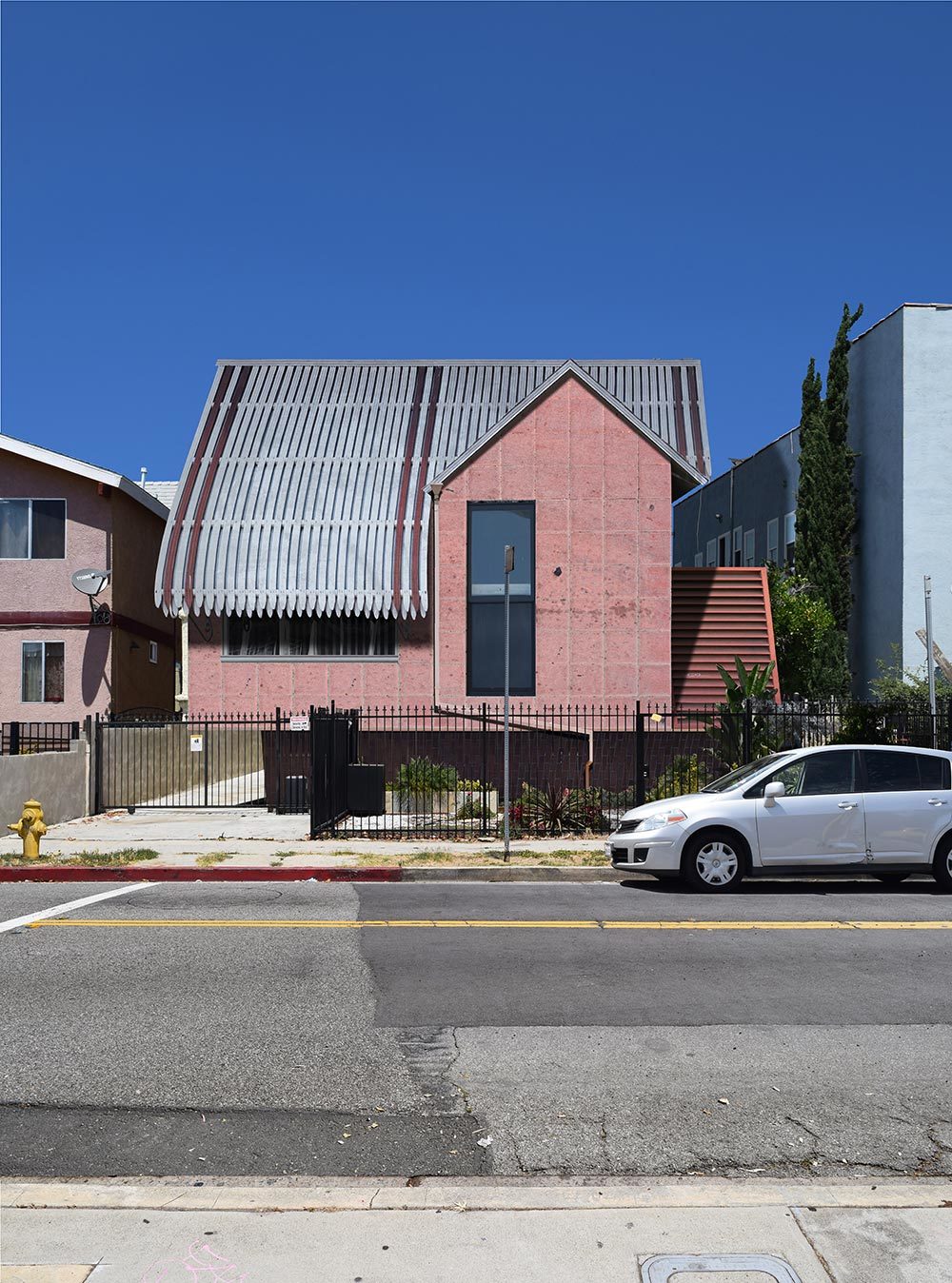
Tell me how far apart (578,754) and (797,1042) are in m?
16.2

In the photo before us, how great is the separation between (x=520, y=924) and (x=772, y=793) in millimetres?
3693

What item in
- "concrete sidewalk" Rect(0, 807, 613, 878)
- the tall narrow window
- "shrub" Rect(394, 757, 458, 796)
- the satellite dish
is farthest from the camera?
the satellite dish

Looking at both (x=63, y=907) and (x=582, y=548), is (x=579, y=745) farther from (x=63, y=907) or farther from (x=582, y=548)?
(x=63, y=907)

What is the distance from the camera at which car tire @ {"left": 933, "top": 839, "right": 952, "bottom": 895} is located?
42.9 ft

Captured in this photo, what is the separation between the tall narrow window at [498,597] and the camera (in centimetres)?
2367

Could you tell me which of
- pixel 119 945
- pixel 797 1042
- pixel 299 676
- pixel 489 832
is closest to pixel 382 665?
pixel 299 676

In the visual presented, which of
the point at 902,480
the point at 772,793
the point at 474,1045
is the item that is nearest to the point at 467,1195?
the point at 474,1045

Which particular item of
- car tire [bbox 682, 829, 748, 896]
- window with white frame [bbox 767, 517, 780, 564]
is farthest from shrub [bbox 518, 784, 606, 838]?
window with white frame [bbox 767, 517, 780, 564]

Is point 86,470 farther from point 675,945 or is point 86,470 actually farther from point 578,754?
point 675,945

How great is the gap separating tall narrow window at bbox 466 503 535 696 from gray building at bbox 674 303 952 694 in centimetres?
1207

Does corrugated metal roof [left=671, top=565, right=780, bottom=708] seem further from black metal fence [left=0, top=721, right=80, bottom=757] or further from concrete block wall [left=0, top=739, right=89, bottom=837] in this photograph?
black metal fence [left=0, top=721, right=80, bottom=757]

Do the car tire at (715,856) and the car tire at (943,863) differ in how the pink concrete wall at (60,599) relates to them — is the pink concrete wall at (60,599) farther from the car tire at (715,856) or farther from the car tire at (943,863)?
the car tire at (943,863)

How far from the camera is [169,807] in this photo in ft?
72.6

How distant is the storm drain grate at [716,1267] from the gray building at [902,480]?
92.2ft
